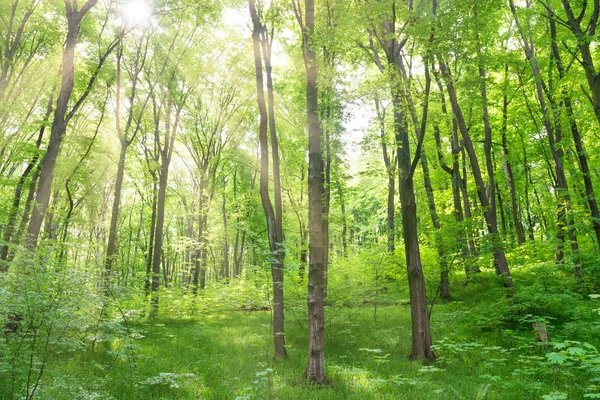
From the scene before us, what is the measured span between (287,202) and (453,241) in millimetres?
12326

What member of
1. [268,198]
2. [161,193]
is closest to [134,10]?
[161,193]

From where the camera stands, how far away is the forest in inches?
242

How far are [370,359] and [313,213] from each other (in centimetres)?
421

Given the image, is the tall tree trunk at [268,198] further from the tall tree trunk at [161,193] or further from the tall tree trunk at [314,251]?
the tall tree trunk at [161,193]

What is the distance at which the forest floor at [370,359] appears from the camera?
5688mm

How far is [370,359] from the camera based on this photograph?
850cm

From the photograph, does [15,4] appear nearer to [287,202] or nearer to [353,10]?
[353,10]

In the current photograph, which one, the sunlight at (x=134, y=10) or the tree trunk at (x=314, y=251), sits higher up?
the sunlight at (x=134, y=10)

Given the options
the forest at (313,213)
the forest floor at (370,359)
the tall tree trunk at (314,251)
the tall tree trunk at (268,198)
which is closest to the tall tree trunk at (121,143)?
the forest at (313,213)

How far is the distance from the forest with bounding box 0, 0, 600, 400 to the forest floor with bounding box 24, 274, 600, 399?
0.24ft

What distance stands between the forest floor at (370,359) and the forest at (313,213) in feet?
0.24

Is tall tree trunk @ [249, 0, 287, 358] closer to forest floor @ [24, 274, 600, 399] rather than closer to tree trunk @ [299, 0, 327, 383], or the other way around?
forest floor @ [24, 274, 600, 399]

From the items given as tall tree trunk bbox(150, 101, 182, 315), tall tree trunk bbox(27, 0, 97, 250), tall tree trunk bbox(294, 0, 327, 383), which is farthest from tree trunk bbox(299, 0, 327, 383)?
tall tree trunk bbox(150, 101, 182, 315)

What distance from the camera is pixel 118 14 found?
13.4 metres
